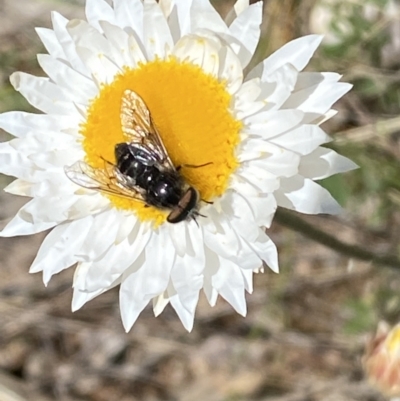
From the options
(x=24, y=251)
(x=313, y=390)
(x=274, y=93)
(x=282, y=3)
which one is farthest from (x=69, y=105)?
(x=24, y=251)

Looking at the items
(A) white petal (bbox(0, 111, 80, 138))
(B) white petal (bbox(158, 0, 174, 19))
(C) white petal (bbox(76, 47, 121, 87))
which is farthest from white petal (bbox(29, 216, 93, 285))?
(B) white petal (bbox(158, 0, 174, 19))

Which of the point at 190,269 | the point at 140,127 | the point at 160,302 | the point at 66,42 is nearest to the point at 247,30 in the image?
the point at 140,127

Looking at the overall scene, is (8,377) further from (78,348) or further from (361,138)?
(361,138)

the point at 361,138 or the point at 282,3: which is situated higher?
the point at 282,3

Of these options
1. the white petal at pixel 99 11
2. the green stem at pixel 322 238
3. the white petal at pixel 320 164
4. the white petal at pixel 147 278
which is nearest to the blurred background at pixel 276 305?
the green stem at pixel 322 238

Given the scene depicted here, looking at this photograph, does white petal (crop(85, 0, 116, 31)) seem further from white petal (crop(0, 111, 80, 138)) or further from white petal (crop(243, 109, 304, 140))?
white petal (crop(243, 109, 304, 140))

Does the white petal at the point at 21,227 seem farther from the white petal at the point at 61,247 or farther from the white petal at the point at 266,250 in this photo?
the white petal at the point at 266,250
